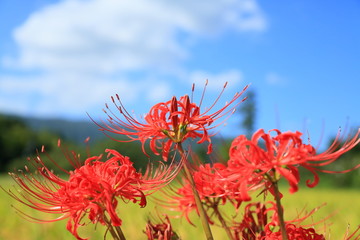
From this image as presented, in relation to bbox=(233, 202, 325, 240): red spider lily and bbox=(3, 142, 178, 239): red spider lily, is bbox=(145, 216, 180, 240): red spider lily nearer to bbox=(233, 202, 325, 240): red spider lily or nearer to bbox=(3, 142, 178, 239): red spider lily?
bbox=(3, 142, 178, 239): red spider lily

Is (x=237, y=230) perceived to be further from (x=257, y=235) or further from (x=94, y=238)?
(x=94, y=238)

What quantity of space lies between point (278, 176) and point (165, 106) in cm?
56

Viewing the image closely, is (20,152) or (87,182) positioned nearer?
(87,182)

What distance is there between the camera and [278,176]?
Result: 1.32 meters

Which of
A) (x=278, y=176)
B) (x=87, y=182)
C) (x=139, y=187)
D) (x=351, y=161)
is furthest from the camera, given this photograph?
(x=351, y=161)

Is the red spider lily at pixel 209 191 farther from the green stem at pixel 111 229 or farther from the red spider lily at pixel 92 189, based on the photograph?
the green stem at pixel 111 229

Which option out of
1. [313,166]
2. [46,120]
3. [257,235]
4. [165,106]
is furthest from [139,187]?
[46,120]

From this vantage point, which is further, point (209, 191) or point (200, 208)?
point (209, 191)

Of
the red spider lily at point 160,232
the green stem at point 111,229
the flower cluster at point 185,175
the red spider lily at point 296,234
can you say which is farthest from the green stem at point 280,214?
the green stem at point 111,229

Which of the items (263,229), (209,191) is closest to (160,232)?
(209,191)

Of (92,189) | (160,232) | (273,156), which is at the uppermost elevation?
(273,156)

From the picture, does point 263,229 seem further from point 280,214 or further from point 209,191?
point 280,214

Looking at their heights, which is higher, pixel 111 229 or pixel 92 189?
pixel 92 189

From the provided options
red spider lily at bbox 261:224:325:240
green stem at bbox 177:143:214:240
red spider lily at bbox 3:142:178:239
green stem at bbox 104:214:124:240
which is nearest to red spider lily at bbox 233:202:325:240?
red spider lily at bbox 261:224:325:240
